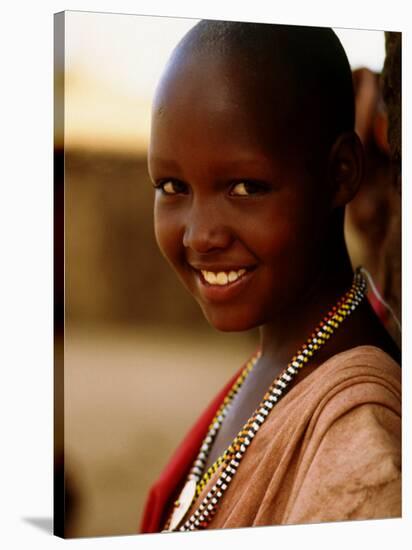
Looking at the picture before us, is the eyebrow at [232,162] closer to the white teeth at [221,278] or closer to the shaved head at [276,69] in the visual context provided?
the shaved head at [276,69]

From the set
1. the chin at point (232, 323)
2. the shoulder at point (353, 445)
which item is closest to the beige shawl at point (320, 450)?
the shoulder at point (353, 445)

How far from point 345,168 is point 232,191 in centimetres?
40

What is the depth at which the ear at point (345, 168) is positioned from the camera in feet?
11.6

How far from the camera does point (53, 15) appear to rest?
11.3 ft

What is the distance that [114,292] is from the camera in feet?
11.3

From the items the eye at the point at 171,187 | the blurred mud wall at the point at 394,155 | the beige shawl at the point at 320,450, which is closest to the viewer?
the beige shawl at the point at 320,450

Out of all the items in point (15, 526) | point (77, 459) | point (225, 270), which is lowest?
point (15, 526)

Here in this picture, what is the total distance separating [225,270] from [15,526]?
1.04 m

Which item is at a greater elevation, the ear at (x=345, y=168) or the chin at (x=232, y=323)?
the ear at (x=345, y=168)

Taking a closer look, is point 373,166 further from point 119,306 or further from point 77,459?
point 77,459

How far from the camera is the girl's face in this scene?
11.1ft

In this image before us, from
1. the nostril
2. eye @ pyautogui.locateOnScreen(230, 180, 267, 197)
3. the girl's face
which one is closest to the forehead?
the girl's face

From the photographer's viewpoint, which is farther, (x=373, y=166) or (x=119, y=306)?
(x=373, y=166)

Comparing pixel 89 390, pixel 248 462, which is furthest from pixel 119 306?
pixel 248 462
